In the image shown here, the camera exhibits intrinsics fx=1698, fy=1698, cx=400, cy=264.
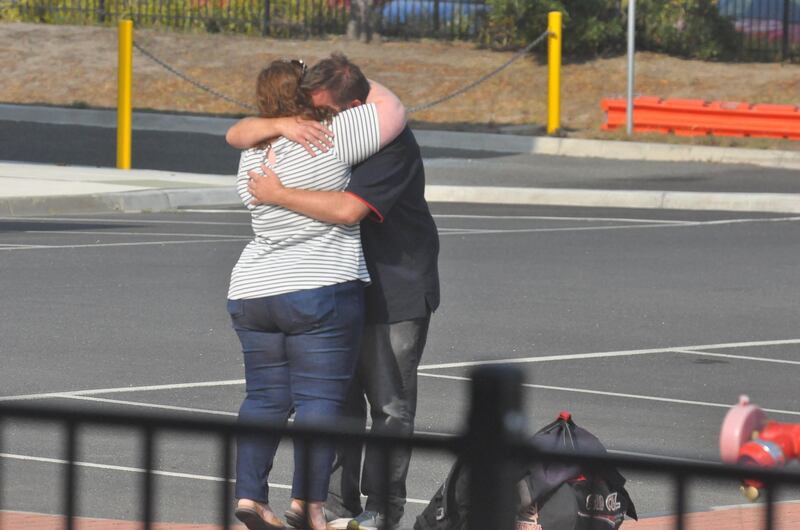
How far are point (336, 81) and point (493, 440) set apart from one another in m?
2.91

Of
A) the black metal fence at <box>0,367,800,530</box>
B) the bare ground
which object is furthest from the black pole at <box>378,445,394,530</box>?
the bare ground

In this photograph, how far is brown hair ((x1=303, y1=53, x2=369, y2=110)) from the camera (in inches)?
211

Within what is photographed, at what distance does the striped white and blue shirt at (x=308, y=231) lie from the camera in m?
5.37

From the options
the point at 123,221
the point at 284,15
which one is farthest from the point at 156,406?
the point at 284,15

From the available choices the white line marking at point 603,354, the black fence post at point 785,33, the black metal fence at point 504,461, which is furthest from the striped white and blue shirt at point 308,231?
the black fence post at point 785,33

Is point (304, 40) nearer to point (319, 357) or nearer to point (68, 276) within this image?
point (68, 276)

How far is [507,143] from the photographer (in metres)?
24.1

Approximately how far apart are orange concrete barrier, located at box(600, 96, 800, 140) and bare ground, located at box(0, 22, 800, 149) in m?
0.71

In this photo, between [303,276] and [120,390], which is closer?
[303,276]

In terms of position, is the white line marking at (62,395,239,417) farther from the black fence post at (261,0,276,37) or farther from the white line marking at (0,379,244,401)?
the black fence post at (261,0,276,37)

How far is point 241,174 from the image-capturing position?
5.55 m

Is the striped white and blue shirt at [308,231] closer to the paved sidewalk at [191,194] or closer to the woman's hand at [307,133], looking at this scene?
the woman's hand at [307,133]

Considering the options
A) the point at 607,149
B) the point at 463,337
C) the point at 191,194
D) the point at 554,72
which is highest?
the point at 554,72

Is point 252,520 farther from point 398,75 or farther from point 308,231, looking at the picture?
point 398,75
